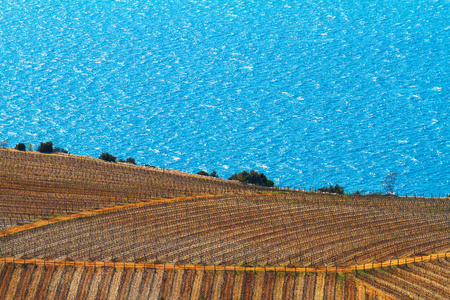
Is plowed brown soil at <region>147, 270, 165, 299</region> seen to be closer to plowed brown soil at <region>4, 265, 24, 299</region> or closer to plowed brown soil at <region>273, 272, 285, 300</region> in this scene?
plowed brown soil at <region>273, 272, 285, 300</region>

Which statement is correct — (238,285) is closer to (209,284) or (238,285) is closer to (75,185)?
(209,284)

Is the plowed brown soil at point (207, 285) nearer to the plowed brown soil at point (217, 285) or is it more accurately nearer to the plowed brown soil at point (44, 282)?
the plowed brown soil at point (217, 285)

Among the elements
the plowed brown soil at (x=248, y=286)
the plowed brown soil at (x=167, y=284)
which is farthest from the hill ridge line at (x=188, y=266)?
the plowed brown soil at (x=167, y=284)

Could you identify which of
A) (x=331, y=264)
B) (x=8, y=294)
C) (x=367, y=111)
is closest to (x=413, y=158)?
(x=367, y=111)

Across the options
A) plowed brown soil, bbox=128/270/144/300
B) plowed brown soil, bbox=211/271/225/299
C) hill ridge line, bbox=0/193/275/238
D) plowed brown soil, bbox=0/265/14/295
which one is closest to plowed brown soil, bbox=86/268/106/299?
plowed brown soil, bbox=128/270/144/300

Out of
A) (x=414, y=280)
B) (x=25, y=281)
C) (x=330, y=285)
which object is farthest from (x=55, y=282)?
(x=414, y=280)

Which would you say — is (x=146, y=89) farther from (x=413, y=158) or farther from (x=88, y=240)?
(x=88, y=240)
